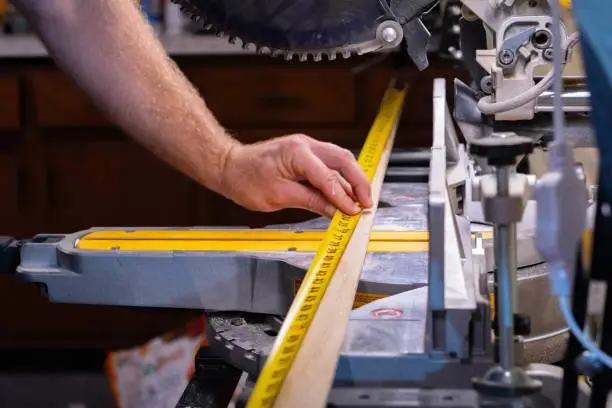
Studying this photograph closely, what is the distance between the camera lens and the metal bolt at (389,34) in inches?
48.6

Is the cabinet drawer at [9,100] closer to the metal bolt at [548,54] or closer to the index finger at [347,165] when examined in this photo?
the index finger at [347,165]

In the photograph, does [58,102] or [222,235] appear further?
[58,102]

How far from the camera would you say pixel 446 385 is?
773 mm

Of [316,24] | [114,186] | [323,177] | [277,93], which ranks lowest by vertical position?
[114,186]

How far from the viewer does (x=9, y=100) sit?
2969 mm

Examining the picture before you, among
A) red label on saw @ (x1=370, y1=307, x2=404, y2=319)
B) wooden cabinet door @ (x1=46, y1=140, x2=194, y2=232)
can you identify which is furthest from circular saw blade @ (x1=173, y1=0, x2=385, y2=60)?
wooden cabinet door @ (x1=46, y1=140, x2=194, y2=232)

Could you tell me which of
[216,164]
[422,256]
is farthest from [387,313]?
[216,164]

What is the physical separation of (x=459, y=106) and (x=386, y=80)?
1.37 metres

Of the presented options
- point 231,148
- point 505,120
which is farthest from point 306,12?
point 505,120

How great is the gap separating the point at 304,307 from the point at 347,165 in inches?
14.8

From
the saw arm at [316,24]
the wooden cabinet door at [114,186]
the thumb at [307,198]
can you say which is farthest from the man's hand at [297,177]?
the wooden cabinet door at [114,186]

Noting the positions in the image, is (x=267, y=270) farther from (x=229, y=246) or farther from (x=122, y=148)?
(x=122, y=148)

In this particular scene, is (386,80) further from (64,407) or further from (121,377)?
(64,407)

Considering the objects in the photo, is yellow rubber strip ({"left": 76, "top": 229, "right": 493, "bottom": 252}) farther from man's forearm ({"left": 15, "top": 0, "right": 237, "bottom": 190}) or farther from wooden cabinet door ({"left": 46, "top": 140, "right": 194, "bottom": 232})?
wooden cabinet door ({"left": 46, "top": 140, "right": 194, "bottom": 232})
